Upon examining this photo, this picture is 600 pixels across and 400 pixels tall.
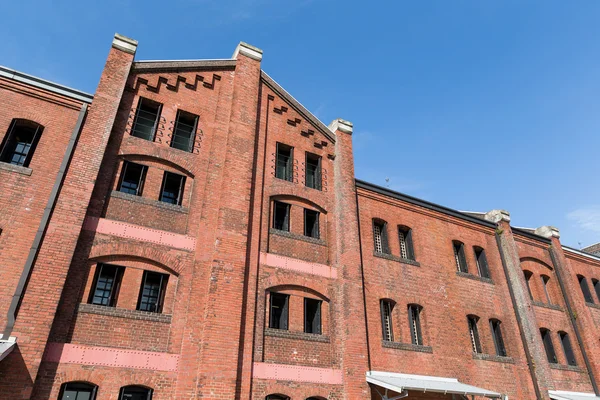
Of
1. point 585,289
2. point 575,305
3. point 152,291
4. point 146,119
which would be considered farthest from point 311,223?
point 585,289

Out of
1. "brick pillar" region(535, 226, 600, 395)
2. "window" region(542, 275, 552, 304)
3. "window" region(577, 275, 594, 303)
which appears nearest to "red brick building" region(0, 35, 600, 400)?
"brick pillar" region(535, 226, 600, 395)

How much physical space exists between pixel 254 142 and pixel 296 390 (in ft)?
27.5

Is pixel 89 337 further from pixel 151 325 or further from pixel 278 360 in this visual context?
pixel 278 360

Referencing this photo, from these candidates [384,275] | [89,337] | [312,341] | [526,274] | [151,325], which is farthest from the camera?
[526,274]

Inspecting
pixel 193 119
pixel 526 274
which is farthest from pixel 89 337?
pixel 526 274

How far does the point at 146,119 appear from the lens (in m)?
13.4

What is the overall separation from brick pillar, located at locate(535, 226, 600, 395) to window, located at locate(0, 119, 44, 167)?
24.3 metres

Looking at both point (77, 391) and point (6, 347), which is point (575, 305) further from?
point (6, 347)

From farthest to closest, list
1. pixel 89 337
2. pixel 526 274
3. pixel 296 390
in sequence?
pixel 526 274
pixel 296 390
pixel 89 337

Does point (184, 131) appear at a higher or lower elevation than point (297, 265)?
higher

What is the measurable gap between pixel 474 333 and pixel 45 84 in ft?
60.3

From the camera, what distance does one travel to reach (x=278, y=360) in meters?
11.7

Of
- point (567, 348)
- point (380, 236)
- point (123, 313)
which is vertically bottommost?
point (123, 313)

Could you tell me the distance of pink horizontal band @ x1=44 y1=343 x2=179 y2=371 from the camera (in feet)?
30.4
